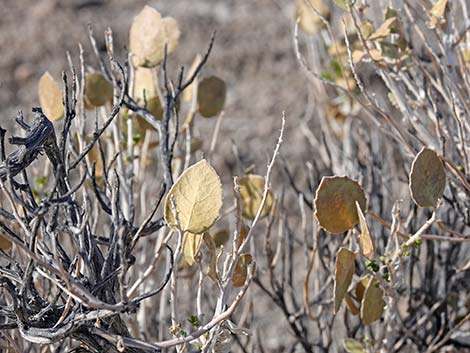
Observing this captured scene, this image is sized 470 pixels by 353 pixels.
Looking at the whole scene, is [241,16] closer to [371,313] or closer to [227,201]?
[227,201]

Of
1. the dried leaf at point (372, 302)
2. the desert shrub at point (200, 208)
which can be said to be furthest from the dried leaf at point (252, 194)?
the dried leaf at point (372, 302)

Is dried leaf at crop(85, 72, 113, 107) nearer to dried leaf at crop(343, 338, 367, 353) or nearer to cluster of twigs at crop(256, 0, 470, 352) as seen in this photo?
cluster of twigs at crop(256, 0, 470, 352)

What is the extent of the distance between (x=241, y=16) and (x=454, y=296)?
8.36 ft

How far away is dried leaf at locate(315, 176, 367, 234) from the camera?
1.05 m

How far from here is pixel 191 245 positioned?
101cm

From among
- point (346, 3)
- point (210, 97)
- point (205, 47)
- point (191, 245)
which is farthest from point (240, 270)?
point (205, 47)

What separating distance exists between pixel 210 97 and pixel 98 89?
0.20m

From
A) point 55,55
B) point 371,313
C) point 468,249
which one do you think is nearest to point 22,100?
point 55,55

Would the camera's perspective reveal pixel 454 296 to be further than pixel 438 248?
No

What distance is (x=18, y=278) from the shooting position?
0.91 meters

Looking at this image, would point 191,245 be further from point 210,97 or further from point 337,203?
point 210,97

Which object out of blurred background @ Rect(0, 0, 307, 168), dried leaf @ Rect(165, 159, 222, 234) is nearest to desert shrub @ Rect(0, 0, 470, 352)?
dried leaf @ Rect(165, 159, 222, 234)

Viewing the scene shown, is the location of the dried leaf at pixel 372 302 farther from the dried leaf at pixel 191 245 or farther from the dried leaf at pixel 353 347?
the dried leaf at pixel 191 245

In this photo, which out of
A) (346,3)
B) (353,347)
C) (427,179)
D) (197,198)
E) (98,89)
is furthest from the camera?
(98,89)
